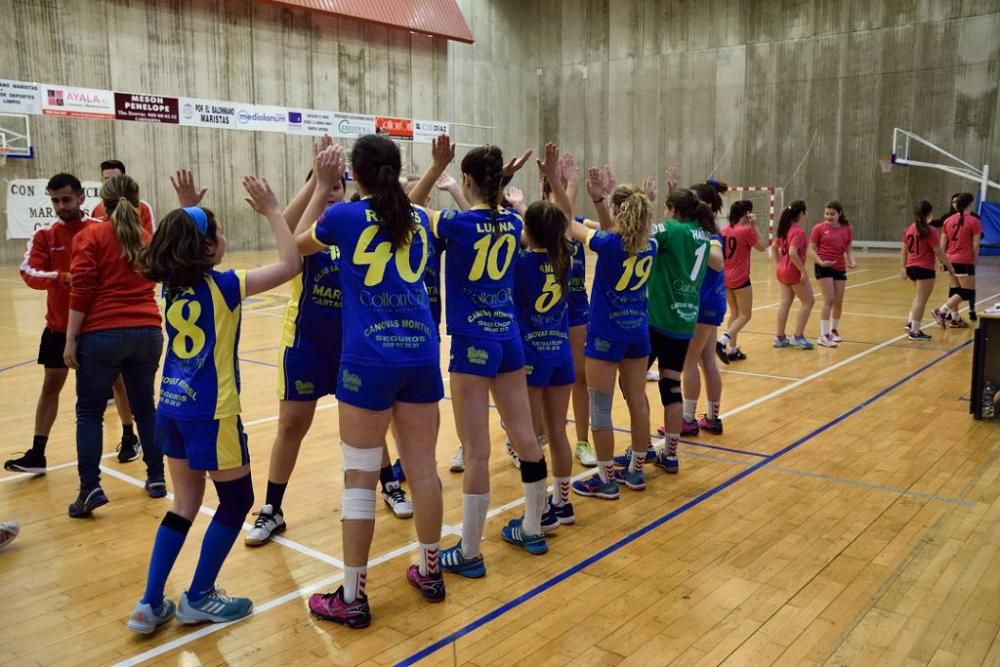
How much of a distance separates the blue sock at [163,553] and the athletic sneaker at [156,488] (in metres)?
1.63

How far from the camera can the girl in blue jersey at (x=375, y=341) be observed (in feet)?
9.78

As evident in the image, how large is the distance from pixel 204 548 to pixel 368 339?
1.08 meters

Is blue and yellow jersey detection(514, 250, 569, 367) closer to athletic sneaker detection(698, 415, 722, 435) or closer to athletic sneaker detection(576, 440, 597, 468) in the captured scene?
athletic sneaker detection(576, 440, 597, 468)

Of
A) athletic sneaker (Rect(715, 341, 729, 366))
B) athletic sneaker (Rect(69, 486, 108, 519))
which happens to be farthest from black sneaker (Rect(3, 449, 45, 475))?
athletic sneaker (Rect(715, 341, 729, 366))

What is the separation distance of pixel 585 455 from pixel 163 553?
2.87 metres

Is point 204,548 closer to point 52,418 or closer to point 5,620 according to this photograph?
point 5,620

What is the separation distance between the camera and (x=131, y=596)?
137 inches

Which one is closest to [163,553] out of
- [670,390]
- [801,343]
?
[670,390]

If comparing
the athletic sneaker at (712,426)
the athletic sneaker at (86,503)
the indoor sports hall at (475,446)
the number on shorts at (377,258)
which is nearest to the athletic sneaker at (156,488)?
the indoor sports hall at (475,446)

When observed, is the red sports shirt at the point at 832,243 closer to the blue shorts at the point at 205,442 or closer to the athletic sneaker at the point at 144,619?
the blue shorts at the point at 205,442

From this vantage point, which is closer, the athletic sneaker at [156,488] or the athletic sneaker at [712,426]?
the athletic sneaker at [156,488]

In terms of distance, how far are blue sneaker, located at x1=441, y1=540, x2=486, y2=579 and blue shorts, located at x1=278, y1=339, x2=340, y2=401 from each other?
0.96 metres

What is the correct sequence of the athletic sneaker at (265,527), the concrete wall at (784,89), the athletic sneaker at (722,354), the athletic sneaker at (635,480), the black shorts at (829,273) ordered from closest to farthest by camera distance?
the athletic sneaker at (265,527)
the athletic sneaker at (635,480)
the athletic sneaker at (722,354)
the black shorts at (829,273)
the concrete wall at (784,89)

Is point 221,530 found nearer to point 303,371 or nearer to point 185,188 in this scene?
point 303,371
